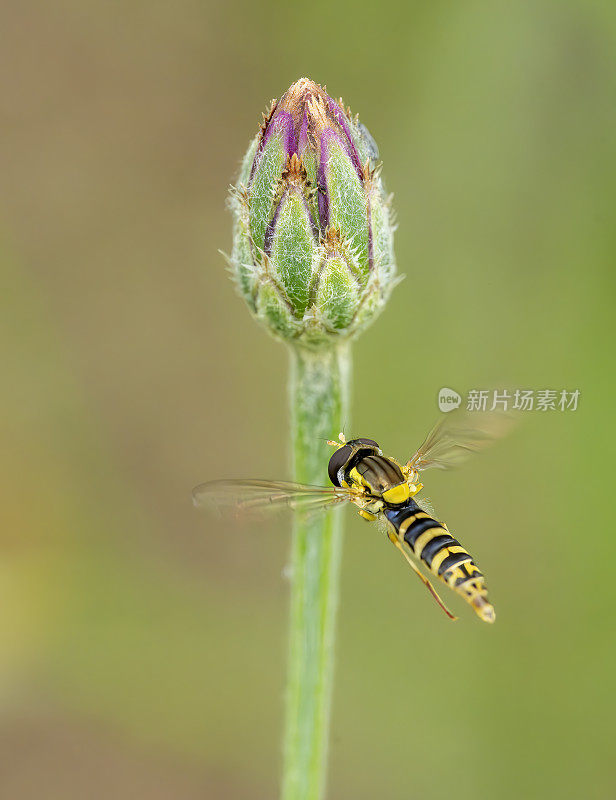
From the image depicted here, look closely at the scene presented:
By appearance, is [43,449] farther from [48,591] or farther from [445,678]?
[445,678]

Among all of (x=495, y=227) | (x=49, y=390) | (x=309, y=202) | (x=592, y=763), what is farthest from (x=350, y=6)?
(x=592, y=763)

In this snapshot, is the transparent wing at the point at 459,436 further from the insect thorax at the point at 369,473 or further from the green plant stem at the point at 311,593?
the green plant stem at the point at 311,593

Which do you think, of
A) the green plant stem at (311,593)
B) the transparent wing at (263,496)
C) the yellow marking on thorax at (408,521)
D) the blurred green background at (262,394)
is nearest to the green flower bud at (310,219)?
the green plant stem at (311,593)

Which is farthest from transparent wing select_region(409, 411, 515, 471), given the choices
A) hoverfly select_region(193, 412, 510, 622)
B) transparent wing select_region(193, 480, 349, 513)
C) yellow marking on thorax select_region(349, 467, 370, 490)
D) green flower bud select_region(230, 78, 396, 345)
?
green flower bud select_region(230, 78, 396, 345)

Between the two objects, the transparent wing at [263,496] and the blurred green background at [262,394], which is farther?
the blurred green background at [262,394]

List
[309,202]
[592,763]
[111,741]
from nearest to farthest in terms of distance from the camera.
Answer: [309,202] < [592,763] < [111,741]

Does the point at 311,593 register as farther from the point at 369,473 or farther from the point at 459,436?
the point at 459,436

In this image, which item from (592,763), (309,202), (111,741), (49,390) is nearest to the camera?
(309,202)

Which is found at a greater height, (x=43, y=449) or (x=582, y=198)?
(x=43, y=449)
